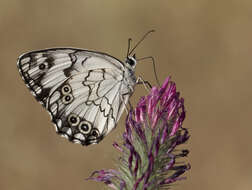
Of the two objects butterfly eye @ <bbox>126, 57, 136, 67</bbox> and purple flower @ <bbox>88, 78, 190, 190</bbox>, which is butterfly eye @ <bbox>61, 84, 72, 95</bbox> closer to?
butterfly eye @ <bbox>126, 57, 136, 67</bbox>

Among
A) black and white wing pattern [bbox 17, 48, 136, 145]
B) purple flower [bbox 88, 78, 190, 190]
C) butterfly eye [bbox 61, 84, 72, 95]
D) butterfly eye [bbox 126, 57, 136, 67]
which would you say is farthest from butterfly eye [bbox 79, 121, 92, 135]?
purple flower [bbox 88, 78, 190, 190]

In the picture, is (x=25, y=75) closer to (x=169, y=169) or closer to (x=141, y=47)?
(x=169, y=169)

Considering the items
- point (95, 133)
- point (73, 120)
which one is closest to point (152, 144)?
point (95, 133)

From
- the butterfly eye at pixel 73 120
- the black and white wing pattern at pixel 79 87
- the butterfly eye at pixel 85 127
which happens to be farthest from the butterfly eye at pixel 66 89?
the butterfly eye at pixel 85 127

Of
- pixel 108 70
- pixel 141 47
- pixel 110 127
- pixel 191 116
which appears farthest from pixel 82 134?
pixel 141 47

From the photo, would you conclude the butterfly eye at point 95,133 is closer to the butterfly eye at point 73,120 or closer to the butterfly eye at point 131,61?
the butterfly eye at point 73,120

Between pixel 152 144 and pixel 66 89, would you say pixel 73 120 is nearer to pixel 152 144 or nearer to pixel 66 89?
pixel 66 89
